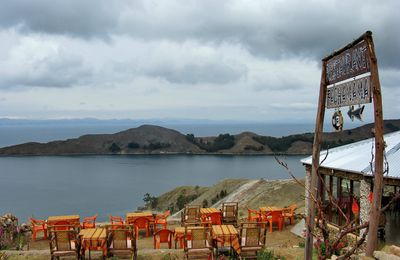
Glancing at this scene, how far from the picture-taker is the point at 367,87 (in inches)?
203

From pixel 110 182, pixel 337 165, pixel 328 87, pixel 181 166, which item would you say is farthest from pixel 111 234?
pixel 181 166

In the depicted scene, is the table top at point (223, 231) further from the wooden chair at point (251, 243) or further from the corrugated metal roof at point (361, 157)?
the corrugated metal roof at point (361, 157)

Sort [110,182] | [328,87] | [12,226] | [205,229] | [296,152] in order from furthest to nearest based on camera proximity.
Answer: [296,152] → [110,182] → [12,226] → [205,229] → [328,87]

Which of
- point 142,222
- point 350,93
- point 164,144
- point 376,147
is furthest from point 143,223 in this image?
point 164,144

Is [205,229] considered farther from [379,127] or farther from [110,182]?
[110,182]

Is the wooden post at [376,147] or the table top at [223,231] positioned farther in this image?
the table top at [223,231]

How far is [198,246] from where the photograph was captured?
9.35 metres

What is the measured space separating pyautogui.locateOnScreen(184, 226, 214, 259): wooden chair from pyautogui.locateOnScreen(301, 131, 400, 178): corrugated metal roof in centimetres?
455

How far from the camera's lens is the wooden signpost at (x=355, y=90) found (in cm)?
492

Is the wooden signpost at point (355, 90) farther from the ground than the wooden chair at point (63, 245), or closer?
farther from the ground

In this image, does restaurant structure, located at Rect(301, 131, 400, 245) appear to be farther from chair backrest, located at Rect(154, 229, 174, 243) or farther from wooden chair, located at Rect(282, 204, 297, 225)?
chair backrest, located at Rect(154, 229, 174, 243)

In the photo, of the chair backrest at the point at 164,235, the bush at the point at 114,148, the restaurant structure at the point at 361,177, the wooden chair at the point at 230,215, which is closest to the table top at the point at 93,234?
the chair backrest at the point at 164,235

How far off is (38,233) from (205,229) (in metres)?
6.38

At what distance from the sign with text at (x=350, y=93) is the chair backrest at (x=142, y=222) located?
8.11m
